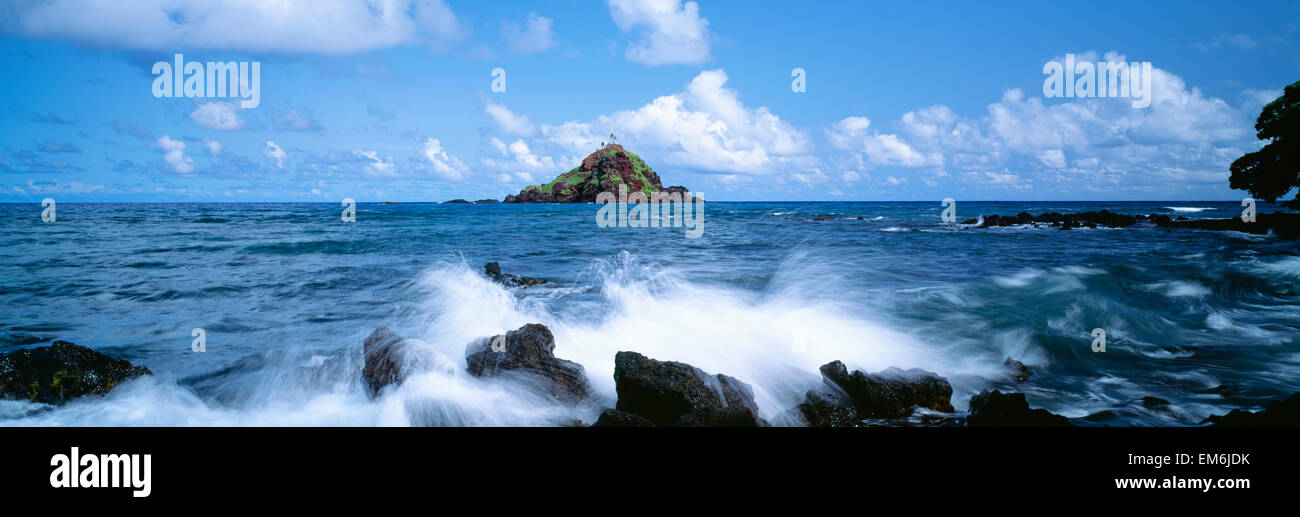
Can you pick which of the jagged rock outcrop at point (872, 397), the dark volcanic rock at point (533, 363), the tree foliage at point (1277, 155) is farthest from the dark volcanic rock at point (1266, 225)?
the dark volcanic rock at point (533, 363)

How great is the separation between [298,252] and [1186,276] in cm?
2948

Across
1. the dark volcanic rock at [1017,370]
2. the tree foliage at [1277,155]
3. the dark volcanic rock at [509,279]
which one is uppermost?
the tree foliage at [1277,155]

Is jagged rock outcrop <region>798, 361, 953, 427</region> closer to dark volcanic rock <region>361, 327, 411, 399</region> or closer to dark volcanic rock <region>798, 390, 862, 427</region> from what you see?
dark volcanic rock <region>798, 390, 862, 427</region>

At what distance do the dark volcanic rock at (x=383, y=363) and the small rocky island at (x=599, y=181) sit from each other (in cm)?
12497

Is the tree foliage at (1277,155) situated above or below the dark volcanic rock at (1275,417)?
above

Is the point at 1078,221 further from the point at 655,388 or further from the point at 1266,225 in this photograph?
the point at 655,388

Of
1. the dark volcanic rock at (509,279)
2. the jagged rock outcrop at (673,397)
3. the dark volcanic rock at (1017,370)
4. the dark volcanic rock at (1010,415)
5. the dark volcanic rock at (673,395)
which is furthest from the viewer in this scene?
the dark volcanic rock at (509,279)

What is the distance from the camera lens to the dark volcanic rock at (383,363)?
6441mm

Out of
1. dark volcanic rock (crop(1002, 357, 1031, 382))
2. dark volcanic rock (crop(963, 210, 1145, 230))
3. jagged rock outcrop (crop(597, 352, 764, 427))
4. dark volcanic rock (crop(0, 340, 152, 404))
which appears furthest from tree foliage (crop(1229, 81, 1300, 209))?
dark volcanic rock (crop(0, 340, 152, 404))

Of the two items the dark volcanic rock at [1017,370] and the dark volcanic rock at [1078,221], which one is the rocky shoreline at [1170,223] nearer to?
the dark volcanic rock at [1078,221]

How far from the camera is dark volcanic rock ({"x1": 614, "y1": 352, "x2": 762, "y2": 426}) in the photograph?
5.07 metres
